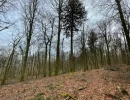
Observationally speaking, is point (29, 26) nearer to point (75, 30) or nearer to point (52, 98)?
point (75, 30)

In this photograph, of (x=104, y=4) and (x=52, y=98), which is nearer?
(x=52, y=98)

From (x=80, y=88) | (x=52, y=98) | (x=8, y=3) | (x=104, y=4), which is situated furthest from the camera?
(x=104, y=4)

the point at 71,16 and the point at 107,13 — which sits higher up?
the point at 71,16

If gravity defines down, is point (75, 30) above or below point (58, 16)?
below

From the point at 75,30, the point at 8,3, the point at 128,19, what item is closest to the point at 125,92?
the point at 8,3

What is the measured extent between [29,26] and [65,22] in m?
5.61

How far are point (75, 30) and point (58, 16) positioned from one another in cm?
358

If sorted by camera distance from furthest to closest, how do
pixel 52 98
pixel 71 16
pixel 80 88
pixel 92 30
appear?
pixel 92 30, pixel 71 16, pixel 80 88, pixel 52 98

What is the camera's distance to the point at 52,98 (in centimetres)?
620

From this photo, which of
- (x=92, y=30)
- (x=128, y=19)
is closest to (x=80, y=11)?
(x=128, y=19)

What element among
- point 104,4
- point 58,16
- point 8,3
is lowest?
point 8,3

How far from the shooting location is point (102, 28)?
90.6 feet

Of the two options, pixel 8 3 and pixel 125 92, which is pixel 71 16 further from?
pixel 125 92

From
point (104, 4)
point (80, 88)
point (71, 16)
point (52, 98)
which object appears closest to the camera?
point (52, 98)
